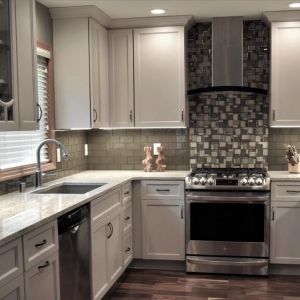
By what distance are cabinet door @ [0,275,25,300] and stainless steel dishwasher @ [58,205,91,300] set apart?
1.76 feet

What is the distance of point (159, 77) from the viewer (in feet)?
15.2

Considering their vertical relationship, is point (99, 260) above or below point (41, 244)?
below

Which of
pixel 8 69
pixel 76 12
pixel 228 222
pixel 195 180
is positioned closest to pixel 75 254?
pixel 8 69

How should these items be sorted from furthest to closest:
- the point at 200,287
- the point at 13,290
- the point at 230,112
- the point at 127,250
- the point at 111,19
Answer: the point at 230,112
the point at 111,19
the point at 127,250
the point at 200,287
the point at 13,290

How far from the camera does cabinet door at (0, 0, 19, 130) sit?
2.72m

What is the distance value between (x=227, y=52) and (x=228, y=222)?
1660mm

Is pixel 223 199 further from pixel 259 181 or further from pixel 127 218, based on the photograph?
pixel 127 218

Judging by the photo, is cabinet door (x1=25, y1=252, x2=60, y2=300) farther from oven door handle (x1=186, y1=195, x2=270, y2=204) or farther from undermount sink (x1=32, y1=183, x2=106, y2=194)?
oven door handle (x1=186, y1=195, x2=270, y2=204)

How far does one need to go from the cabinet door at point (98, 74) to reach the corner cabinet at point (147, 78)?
0.11m

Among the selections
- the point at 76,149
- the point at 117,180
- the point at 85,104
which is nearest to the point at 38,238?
the point at 117,180

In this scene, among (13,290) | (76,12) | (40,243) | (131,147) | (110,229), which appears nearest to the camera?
(13,290)

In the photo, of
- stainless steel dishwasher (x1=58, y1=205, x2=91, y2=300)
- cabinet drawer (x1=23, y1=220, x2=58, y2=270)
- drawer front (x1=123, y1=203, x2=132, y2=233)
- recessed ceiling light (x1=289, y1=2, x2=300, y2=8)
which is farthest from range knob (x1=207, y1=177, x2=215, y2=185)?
cabinet drawer (x1=23, y1=220, x2=58, y2=270)

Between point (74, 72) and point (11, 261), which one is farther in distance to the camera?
point (74, 72)

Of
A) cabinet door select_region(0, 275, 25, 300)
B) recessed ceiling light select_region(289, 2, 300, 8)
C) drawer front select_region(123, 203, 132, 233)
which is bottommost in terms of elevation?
drawer front select_region(123, 203, 132, 233)
